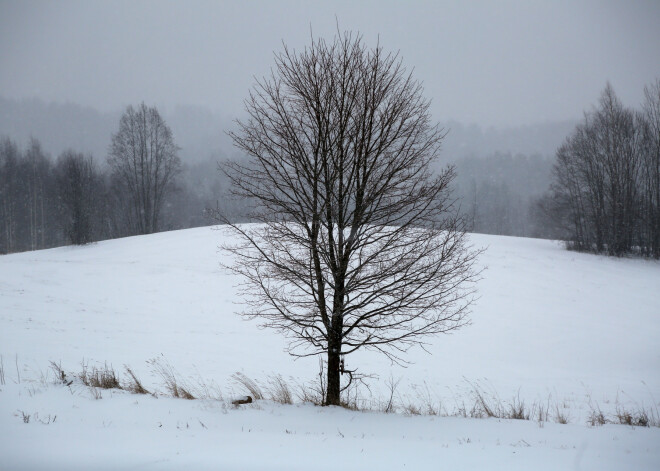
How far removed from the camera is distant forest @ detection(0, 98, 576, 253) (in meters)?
45.2

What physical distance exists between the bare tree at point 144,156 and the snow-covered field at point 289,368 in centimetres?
1484

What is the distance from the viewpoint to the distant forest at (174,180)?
45188 mm

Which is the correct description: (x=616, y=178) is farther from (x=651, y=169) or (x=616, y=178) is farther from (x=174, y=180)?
(x=174, y=180)

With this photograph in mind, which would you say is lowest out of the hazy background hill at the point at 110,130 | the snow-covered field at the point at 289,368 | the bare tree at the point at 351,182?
the snow-covered field at the point at 289,368

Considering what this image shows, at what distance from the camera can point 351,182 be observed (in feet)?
21.3

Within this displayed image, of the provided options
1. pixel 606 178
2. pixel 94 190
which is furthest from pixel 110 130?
pixel 606 178

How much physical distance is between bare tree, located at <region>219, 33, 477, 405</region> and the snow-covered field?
5.95 feet

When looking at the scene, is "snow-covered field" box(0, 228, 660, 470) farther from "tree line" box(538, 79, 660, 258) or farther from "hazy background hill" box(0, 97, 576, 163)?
"hazy background hill" box(0, 97, 576, 163)

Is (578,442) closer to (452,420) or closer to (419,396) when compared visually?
(452,420)

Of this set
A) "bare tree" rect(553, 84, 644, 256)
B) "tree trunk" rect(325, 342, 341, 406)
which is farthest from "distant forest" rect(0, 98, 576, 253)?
"bare tree" rect(553, 84, 644, 256)

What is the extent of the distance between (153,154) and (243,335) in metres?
35.3

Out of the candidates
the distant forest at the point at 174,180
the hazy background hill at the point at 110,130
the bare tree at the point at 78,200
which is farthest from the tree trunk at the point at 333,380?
the hazy background hill at the point at 110,130

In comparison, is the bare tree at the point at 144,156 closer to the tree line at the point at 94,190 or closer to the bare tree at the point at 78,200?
the tree line at the point at 94,190

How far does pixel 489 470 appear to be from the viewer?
4234mm
